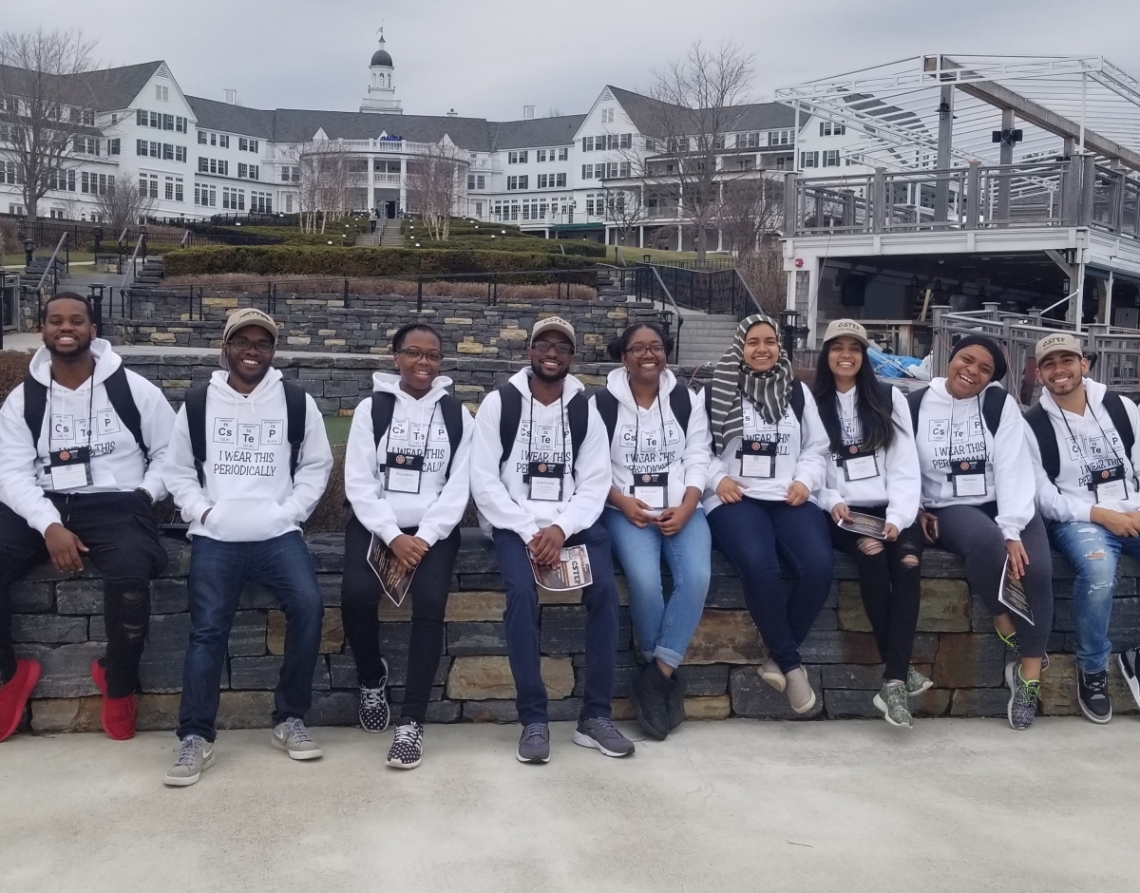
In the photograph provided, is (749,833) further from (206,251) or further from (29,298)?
(206,251)

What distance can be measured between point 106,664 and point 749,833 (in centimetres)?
221

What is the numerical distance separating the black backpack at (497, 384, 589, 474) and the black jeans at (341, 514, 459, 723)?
1.58ft

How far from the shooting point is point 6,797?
3271mm

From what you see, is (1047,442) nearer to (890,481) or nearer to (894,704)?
(890,481)

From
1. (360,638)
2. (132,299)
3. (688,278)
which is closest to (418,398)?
(360,638)

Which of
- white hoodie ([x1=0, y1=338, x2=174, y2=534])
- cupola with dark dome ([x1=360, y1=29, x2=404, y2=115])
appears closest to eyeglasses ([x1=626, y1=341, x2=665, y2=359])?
white hoodie ([x1=0, y1=338, x2=174, y2=534])

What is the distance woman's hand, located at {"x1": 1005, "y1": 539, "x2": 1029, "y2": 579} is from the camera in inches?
159

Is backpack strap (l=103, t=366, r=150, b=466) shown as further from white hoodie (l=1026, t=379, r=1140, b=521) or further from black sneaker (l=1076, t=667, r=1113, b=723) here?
black sneaker (l=1076, t=667, r=1113, b=723)

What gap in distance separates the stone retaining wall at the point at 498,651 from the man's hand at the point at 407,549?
27cm

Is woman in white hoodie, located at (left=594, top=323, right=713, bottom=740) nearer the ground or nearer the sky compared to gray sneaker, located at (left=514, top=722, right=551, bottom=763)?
nearer the sky

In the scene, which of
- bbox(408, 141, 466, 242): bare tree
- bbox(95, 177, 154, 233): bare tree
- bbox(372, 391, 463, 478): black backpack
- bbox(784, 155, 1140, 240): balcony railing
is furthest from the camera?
bbox(408, 141, 466, 242): bare tree

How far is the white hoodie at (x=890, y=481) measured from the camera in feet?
13.8

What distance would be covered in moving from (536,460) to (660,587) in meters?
0.66

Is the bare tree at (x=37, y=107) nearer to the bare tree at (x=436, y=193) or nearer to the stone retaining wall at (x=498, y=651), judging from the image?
the bare tree at (x=436, y=193)
